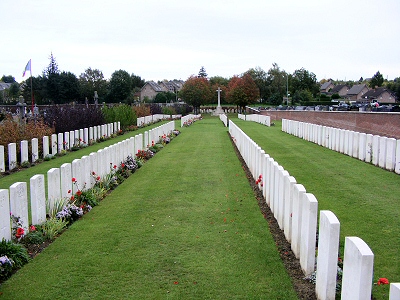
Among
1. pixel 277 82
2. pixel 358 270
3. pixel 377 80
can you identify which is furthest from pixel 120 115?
pixel 377 80

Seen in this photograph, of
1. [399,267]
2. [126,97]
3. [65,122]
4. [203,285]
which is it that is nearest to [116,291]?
[203,285]

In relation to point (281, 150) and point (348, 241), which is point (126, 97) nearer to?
point (281, 150)

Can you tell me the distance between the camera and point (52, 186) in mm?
6691

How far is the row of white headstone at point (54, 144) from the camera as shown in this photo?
40.8ft

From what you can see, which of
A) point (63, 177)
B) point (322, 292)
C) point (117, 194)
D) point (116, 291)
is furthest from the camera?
point (117, 194)

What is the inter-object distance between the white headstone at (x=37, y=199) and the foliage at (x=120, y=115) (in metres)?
20.0

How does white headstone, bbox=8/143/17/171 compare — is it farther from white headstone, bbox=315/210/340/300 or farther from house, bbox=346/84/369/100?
house, bbox=346/84/369/100

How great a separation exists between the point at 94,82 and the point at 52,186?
81.2 metres

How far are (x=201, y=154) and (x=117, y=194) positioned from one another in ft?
23.3

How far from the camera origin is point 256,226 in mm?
6422

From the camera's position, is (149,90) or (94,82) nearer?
(94,82)

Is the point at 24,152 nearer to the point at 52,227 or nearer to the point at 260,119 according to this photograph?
the point at 52,227

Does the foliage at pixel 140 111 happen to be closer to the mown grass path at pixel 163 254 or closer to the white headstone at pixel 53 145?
the white headstone at pixel 53 145

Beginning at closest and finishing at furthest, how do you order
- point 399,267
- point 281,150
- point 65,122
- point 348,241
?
point 348,241 → point 399,267 → point 281,150 → point 65,122
